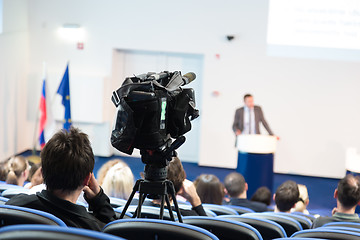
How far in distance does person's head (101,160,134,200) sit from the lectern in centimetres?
307

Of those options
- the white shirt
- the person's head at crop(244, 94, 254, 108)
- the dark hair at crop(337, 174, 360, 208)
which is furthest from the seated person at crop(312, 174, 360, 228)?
the white shirt

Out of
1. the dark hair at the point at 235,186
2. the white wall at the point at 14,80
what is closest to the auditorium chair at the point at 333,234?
the dark hair at the point at 235,186

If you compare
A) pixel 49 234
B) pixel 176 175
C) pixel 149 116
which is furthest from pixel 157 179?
pixel 49 234

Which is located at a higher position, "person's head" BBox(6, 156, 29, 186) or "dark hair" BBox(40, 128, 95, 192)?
"dark hair" BBox(40, 128, 95, 192)

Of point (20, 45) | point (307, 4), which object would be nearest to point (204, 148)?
point (307, 4)

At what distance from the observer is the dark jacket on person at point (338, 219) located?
367 cm

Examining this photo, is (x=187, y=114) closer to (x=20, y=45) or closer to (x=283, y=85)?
(x=283, y=85)

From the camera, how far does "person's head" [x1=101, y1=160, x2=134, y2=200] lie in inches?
159

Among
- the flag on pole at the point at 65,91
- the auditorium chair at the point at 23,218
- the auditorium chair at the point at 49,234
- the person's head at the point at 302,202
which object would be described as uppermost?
the flag on pole at the point at 65,91

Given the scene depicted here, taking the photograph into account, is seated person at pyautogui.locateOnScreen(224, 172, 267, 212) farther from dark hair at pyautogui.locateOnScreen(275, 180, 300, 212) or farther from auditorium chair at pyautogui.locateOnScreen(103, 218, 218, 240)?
auditorium chair at pyautogui.locateOnScreen(103, 218, 218, 240)

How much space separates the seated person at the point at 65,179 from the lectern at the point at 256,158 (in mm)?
4908

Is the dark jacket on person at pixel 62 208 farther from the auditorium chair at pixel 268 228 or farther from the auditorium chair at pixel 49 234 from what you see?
the auditorium chair at pixel 268 228

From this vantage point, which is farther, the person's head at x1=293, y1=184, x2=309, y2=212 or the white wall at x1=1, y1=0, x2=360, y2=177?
the white wall at x1=1, y1=0, x2=360, y2=177

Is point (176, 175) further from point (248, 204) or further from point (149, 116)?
point (248, 204)
